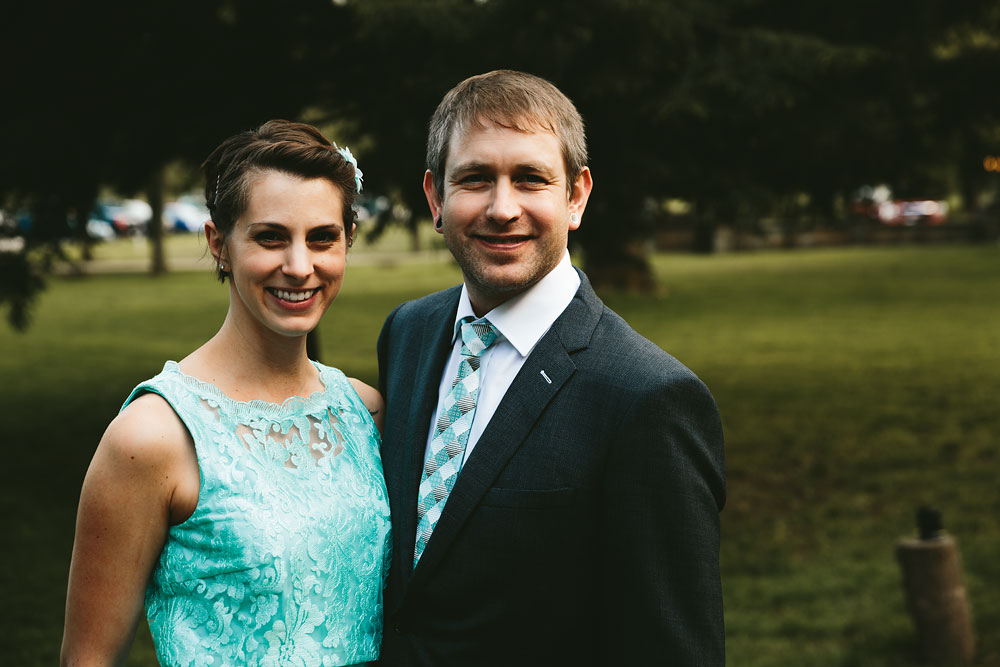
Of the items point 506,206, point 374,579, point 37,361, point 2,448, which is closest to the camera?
point 506,206

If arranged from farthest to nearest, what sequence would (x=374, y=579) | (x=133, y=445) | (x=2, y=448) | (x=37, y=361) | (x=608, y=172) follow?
(x=37, y=361) → (x=2, y=448) → (x=608, y=172) → (x=374, y=579) → (x=133, y=445)

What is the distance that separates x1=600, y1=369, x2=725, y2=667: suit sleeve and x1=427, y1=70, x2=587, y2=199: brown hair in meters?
0.69

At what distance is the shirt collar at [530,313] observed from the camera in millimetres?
2652

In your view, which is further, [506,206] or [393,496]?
[393,496]

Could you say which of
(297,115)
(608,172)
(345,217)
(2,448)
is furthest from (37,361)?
(345,217)

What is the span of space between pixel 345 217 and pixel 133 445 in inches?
31.4

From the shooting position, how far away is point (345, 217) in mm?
2744

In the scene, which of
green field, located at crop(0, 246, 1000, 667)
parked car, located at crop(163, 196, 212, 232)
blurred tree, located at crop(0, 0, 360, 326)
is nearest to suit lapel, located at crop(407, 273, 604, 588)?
green field, located at crop(0, 246, 1000, 667)

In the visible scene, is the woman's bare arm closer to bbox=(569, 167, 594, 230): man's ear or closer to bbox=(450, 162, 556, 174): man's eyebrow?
bbox=(450, 162, 556, 174): man's eyebrow

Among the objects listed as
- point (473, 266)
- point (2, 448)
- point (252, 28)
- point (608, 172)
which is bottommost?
point (2, 448)

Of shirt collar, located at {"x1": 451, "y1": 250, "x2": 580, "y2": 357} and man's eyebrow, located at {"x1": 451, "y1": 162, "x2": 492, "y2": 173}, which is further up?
man's eyebrow, located at {"x1": 451, "y1": 162, "x2": 492, "y2": 173}

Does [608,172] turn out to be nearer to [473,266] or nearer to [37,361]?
[473,266]

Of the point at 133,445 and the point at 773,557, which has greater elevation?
the point at 133,445

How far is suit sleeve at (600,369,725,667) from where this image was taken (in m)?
2.39
